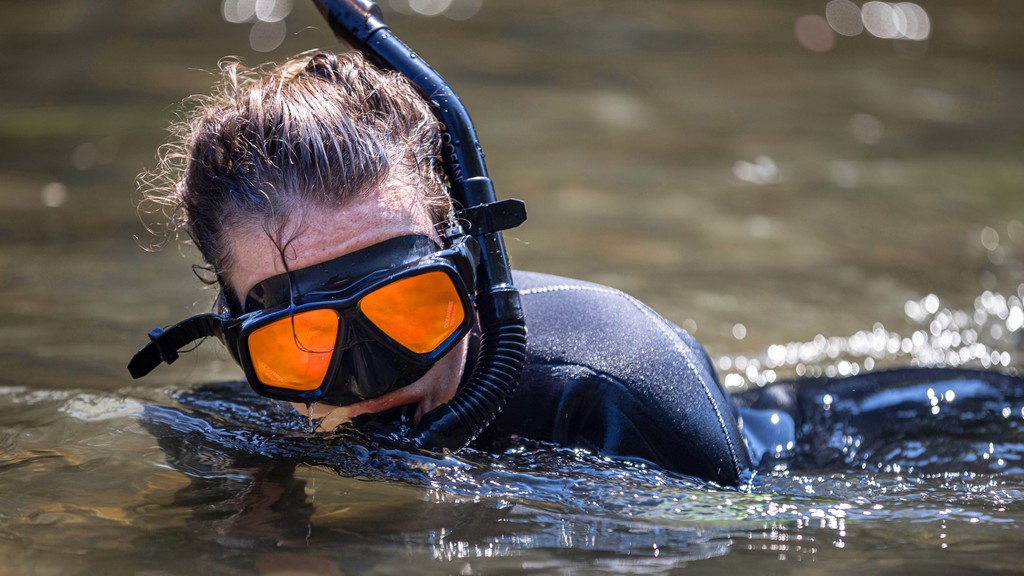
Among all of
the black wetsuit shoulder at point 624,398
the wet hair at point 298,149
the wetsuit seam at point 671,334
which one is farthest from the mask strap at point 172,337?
the wetsuit seam at point 671,334

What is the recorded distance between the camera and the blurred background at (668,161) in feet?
13.1

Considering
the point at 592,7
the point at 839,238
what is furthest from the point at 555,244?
the point at 592,7

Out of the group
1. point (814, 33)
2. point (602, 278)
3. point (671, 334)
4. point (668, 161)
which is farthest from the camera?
point (814, 33)

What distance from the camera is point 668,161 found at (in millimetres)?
6020

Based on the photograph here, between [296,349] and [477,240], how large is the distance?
0.42 meters

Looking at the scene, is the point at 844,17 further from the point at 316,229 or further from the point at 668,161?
the point at 316,229

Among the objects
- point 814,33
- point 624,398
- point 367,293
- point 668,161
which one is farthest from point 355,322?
point 814,33

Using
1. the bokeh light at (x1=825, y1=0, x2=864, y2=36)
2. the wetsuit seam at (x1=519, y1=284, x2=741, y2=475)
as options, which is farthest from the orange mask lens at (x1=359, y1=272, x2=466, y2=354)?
the bokeh light at (x1=825, y1=0, x2=864, y2=36)

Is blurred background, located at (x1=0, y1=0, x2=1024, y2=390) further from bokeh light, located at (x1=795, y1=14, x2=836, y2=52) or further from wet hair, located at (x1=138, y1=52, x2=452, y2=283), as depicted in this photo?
wet hair, located at (x1=138, y1=52, x2=452, y2=283)

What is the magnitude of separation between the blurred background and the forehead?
17.1 inches

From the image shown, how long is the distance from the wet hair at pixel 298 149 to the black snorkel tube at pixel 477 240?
0.05 meters

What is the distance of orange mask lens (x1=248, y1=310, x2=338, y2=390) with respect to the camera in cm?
199

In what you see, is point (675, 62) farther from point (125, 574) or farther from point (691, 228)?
point (125, 574)

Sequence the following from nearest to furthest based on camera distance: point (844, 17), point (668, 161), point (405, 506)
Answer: point (405, 506) → point (668, 161) → point (844, 17)
